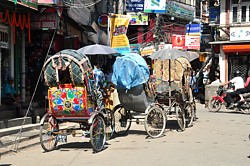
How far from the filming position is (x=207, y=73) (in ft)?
89.4

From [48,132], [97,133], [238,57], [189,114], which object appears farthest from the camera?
[238,57]

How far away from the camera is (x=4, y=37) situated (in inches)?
498

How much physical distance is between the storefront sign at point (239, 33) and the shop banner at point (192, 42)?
3408 mm

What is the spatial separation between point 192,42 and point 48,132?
65.1 ft

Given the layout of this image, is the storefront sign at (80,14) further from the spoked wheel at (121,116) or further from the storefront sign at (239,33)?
the storefront sign at (239,33)

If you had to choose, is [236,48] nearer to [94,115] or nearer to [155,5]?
[155,5]

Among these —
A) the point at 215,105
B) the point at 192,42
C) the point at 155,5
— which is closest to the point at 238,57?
the point at 192,42

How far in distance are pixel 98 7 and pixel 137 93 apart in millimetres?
15527

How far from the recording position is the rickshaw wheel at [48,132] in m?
8.71

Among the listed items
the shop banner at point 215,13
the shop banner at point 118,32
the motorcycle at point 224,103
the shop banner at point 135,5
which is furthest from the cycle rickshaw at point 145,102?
the shop banner at point 135,5

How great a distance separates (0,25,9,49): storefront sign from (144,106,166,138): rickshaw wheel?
18.2ft

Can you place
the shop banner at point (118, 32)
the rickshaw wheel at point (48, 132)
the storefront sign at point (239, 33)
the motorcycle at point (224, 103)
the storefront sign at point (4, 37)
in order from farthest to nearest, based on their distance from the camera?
the storefront sign at point (239, 33) < the shop banner at point (118, 32) < the motorcycle at point (224, 103) < the storefront sign at point (4, 37) < the rickshaw wheel at point (48, 132)


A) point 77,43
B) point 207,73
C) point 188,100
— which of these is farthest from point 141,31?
point 188,100

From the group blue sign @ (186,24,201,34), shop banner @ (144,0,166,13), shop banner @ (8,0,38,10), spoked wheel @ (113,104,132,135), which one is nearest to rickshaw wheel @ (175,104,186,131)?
spoked wheel @ (113,104,132,135)
